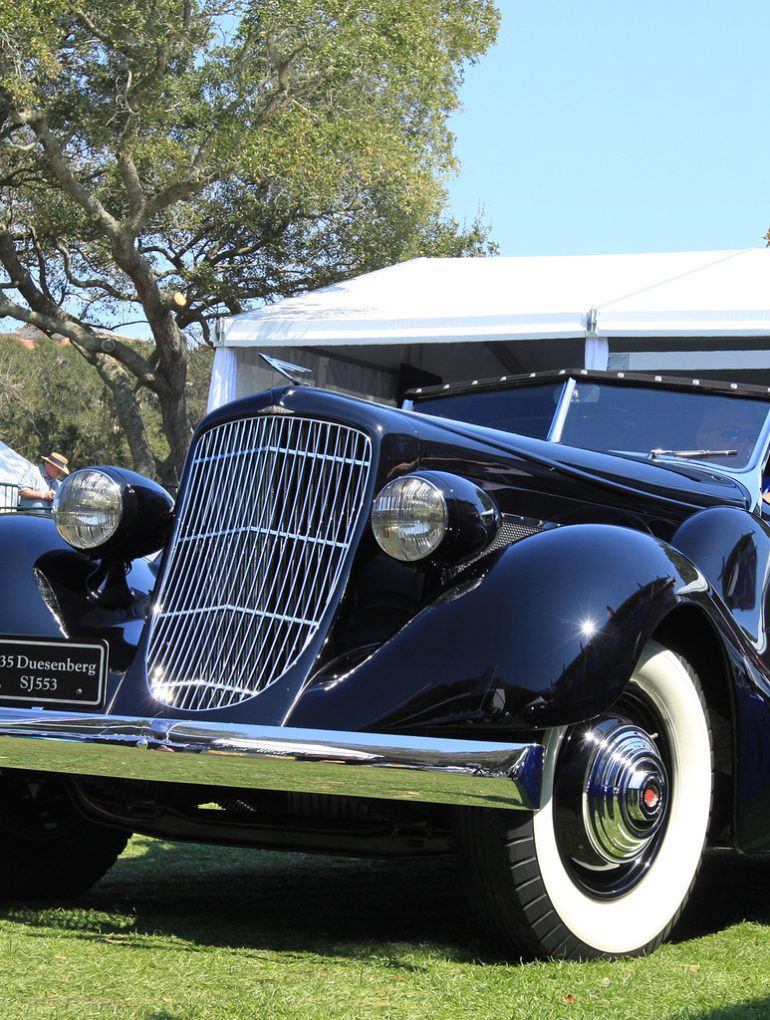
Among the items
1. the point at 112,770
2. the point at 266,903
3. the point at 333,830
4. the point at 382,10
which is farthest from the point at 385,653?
the point at 382,10

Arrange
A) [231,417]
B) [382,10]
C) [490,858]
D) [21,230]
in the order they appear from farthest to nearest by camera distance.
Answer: [21,230], [382,10], [231,417], [490,858]

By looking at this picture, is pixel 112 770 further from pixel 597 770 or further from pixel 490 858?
pixel 597 770

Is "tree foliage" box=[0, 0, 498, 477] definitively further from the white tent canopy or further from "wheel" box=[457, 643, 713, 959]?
"wheel" box=[457, 643, 713, 959]

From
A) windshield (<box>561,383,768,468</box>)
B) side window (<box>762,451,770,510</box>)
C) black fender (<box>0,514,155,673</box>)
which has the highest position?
windshield (<box>561,383,768,468</box>)

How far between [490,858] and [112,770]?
0.92 metres

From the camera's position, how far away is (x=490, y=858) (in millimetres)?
2871

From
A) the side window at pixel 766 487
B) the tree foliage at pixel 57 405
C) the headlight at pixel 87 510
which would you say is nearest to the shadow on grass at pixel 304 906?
the headlight at pixel 87 510

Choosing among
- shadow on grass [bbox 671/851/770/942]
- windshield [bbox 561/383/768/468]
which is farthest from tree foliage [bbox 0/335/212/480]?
shadow on grass [bbox 671/851/770/942]

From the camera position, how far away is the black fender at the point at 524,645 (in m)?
2.79

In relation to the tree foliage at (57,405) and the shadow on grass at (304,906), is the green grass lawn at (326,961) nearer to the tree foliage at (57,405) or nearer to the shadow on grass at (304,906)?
the shadow on grass at (304,906)

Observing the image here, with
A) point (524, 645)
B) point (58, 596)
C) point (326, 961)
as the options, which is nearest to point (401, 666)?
point (524, 645)

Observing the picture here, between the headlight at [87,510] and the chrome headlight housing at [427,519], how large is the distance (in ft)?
3.06

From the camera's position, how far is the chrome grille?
323cm

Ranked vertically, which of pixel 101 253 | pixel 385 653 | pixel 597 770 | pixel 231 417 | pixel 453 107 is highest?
pixel 453 107
